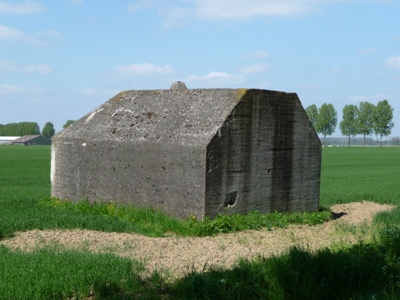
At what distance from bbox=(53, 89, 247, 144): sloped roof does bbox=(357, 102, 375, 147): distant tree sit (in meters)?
130

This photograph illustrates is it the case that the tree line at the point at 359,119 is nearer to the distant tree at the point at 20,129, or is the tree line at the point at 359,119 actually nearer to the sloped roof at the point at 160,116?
the distant tree at the point at 20,129

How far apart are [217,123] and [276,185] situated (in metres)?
2.44

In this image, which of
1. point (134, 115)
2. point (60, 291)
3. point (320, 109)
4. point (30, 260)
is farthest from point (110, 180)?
point (320, 109)

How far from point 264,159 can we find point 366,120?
133m

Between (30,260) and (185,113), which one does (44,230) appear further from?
(185,113)

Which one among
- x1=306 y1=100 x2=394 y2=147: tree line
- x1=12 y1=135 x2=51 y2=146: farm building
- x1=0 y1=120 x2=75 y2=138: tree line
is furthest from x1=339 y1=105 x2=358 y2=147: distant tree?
x1=0 y1=120 x2=75 y2=138: tree line

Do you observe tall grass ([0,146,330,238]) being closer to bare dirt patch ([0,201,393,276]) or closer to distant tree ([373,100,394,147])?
bare dirt patch ([0,201,393,276])

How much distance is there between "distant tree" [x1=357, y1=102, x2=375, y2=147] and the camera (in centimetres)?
13806

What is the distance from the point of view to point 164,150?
12.6 m

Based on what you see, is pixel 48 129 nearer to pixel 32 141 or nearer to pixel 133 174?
pixel 32 141

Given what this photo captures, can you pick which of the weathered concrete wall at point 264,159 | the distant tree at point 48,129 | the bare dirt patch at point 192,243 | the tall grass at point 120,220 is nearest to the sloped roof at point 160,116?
the weathered concrete wall at point 264,159

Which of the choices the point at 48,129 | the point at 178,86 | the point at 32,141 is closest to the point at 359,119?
the point at 32,141

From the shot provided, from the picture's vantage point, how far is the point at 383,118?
13612cm

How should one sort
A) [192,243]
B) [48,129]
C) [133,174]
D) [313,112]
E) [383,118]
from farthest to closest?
[48,129] < [313,112] < [383,118] < [133,174] < [192,243]
